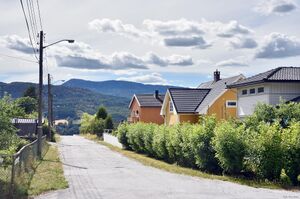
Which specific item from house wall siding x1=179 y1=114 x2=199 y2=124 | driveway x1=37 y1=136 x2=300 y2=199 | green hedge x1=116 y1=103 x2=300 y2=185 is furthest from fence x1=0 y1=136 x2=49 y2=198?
house wall siding x1=179 y1=114 x2=199 y2=124

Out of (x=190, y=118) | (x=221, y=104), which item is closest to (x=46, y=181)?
(x=190, y=118)

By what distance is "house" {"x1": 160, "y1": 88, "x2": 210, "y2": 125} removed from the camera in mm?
46438

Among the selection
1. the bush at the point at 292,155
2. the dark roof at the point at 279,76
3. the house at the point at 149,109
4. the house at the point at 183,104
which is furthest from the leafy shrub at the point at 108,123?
the bush at the point at 292,155

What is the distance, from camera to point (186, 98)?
48.5 m

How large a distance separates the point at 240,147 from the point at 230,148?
1.29ft

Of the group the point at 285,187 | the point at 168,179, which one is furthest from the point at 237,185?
the point at 168,179

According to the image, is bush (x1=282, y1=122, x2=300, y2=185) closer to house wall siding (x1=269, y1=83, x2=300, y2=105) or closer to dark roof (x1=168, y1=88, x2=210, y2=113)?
house wall siding (x1=269, y1=83, x2=300, y2=105)

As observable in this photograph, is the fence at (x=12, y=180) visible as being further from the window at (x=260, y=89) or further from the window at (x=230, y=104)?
the window at (x=230, y=104)

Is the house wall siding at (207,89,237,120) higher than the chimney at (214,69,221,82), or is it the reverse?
the chimney at (214,69,221,82)

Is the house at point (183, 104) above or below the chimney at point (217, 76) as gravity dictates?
below

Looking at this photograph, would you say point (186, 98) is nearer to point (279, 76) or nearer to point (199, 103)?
point (199, 103)

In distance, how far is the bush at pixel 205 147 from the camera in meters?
21.1

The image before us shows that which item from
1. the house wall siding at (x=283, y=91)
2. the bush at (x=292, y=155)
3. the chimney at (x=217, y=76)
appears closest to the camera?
the bush at (x=292, y=155)

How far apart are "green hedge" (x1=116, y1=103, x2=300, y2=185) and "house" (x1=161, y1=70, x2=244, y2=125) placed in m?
18.9
